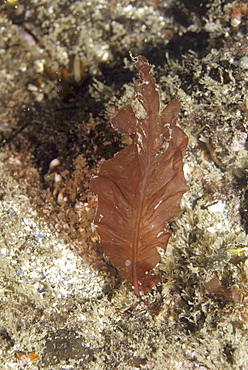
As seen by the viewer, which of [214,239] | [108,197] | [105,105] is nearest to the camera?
[108,197]

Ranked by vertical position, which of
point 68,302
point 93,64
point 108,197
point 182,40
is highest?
point 93,64

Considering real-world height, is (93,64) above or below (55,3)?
below

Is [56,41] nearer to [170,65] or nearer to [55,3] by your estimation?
[55,3]

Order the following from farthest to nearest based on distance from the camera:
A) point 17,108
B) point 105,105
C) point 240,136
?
point 17,108 < point 105,105 < point 240,136

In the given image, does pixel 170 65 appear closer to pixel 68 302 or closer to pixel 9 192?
pixel 9 192

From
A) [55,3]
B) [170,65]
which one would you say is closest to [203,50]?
[170,65]

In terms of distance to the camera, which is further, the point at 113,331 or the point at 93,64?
the point at 93,64
